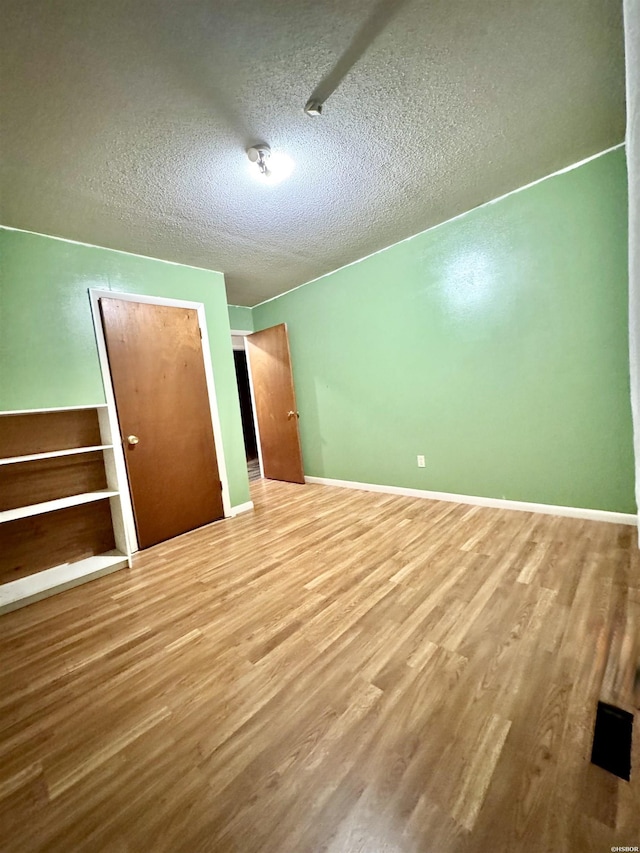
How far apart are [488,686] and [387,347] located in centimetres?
276

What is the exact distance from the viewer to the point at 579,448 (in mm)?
2357

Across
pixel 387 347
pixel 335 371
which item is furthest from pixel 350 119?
pixel 335 371

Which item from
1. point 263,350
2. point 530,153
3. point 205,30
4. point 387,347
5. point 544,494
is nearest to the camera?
point 205,30

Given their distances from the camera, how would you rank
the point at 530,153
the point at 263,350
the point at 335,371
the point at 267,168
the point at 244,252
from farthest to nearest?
the point at 263,350 → the point at 335,371 → the point at 244,252 → the point at 530,153 → the point at 267,168

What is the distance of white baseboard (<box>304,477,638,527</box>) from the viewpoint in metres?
2.28

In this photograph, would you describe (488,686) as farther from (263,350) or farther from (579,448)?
(263,350)

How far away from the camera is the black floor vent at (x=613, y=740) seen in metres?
0.91

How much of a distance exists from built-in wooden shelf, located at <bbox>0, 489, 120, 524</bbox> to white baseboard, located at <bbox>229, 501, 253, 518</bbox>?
1.17 m

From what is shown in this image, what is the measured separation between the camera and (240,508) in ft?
11.1

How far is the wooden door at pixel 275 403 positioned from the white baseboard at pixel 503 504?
781 millimetres

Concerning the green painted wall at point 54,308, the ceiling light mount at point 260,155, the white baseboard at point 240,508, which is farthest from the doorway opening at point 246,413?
the ceiling light mount at point 260,155

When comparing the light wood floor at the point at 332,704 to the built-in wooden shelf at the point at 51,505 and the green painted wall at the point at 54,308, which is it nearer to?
the built-in wooden shelf at the point at 51,505

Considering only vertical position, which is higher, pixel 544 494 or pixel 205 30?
pixel 205 30

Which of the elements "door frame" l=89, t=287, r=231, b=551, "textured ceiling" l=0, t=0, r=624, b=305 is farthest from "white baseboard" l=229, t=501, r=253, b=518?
"textured ceiling" l=0, t=0, r=624, b=305
